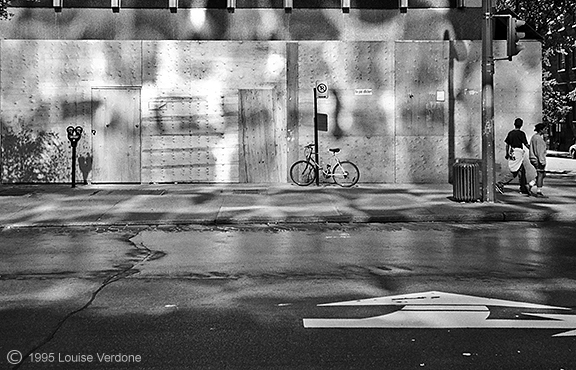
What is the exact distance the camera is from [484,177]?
16875mm

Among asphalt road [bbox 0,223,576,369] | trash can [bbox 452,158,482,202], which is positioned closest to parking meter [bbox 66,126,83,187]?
asphalt road [bbox 0,223,576,369]

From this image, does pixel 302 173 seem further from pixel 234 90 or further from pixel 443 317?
pixel 443 317

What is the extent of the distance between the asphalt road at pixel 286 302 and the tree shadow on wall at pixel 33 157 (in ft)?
30.9

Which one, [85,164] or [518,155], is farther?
[85,164]

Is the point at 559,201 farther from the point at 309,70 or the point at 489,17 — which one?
the point at 309,70

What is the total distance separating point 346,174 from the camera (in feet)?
69.7

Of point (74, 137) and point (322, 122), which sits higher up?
point (322, 122)

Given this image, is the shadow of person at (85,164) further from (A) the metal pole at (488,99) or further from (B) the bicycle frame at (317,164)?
(A) the metal pole at (488,99)

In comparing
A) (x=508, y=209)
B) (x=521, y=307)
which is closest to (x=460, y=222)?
(x=508, y=209)

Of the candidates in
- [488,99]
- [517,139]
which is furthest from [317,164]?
[488,99]

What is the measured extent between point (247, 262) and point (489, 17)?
8.98m

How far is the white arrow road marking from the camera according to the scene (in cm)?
A: 655

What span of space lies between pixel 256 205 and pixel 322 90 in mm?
5721

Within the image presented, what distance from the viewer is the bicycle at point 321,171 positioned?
69.4 ft
